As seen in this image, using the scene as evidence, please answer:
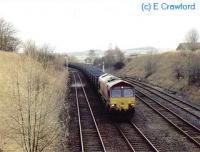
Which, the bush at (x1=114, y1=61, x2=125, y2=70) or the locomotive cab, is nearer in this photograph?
the locomotive cab

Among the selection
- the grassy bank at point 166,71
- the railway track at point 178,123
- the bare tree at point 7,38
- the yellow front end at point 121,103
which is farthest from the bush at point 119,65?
the yellow front end at point 121,103

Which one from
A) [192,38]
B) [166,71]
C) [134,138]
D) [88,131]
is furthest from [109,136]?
[192,38]

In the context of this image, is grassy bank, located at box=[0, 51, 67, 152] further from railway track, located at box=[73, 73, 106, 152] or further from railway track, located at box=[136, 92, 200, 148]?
railway track, located at box=[136, 92, 200, 148]

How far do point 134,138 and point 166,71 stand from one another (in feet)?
140

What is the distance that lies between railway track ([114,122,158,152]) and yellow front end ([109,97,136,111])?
3.61 ft

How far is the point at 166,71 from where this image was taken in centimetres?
6438

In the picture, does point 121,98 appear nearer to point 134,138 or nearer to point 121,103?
point 121,103

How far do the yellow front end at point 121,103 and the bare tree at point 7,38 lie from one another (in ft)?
128

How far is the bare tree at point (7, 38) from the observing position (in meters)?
62.8

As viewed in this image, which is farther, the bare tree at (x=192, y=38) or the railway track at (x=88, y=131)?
the bare tree at (x=192, y=38)

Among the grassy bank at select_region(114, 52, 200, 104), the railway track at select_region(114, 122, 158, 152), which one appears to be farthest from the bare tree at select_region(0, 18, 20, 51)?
the railway track at select_region(114, 122, 158, 152)

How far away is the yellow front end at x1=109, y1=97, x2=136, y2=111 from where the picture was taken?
2718 centimetres

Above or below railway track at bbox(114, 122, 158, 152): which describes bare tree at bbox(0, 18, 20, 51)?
above

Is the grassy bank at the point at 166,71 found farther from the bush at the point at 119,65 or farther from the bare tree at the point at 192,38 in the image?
the bare tree at the point at 192,38
